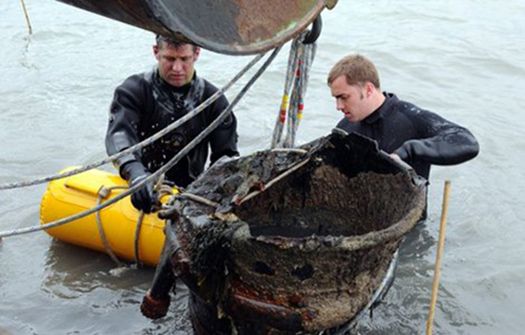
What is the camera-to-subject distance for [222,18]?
1.50m

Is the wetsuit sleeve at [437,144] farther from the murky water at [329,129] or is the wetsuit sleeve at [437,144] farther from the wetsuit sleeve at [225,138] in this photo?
the wetsuit sleeve at [225,138]

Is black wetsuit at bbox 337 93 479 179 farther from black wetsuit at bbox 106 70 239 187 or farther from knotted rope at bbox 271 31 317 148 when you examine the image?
black wetsuit at bbox 106 70 239 187

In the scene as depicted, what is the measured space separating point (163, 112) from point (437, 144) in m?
1.79

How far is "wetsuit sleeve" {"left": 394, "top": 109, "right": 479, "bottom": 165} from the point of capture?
3881 millimetres

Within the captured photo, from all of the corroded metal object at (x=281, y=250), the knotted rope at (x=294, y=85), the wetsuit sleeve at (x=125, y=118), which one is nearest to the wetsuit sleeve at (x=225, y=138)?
the wetsuit sleeve at (x=125, y=118)

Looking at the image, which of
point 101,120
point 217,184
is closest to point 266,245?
point 217,184

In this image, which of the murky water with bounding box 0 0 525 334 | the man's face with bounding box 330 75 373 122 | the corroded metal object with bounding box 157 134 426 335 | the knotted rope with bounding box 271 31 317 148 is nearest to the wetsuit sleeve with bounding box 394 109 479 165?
the man's face with bounding box 330 75 373 122

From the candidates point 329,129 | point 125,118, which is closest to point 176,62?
point 125,118

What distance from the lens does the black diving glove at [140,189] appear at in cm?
395

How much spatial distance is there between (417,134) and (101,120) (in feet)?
14.1

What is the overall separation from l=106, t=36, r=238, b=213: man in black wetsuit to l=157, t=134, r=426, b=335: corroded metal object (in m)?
1.08

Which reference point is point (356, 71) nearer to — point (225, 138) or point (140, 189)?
point (225, 138)

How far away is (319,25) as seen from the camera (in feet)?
9.08

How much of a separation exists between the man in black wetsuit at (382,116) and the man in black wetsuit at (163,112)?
844mm
